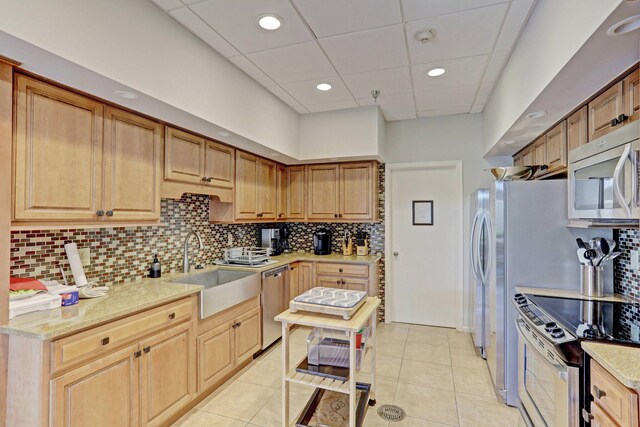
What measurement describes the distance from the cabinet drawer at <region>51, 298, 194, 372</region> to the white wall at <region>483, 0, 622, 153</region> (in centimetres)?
263

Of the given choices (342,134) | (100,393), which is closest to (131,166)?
(100,393)

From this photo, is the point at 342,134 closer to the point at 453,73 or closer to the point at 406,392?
the point at 453,73

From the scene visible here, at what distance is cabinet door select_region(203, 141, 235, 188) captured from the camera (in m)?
2.93

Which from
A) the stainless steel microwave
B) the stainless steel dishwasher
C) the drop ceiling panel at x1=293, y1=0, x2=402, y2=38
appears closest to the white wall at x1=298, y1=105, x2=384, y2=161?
the stainless steel dishwasher

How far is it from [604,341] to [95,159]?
2805mm

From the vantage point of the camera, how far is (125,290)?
224 cm

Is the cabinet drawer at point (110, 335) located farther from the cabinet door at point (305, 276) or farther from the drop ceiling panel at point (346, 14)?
the drop ceiling panel at point (346, 14)

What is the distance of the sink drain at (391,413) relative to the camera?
227cm

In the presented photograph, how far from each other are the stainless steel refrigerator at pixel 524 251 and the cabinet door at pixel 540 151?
48 centimetres

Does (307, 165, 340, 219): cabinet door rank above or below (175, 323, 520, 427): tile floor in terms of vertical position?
above

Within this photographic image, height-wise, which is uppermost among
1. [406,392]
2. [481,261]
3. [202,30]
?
→ [202,30]

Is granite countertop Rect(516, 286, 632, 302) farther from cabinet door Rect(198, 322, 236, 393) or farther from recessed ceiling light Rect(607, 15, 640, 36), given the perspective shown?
cabinet door Rect(198, 322, 236, 393)

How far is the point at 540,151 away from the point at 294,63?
230cm

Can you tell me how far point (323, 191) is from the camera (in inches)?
169
